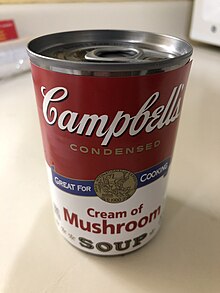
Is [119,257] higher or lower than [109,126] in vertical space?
lower

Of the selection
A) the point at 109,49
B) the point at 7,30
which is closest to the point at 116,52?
the point at 109,49

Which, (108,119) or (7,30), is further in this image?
(7,30)

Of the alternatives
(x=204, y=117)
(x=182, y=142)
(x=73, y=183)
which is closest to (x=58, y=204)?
(x=73, y=183)

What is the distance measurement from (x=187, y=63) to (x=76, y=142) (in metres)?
0.13

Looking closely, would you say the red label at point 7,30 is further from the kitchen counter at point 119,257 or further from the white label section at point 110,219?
the white label section at point 110,219

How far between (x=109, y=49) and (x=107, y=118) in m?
0.11

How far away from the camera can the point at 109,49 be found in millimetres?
369

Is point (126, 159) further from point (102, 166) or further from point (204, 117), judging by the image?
point (204, 117)

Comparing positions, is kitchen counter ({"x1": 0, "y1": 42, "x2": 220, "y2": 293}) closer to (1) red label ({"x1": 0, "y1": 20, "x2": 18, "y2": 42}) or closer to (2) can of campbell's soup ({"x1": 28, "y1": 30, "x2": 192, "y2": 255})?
(2) can of campbell's soup ({"x1": 28, "y1": 30, "x2": 192, "y2": 255})

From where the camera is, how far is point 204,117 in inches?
28.5

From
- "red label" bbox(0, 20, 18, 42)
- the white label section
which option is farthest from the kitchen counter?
"red label" bbox(0, 20, 18, 42)

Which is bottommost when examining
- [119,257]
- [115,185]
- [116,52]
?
[119,257]

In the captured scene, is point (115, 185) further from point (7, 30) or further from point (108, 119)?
point (7, 30)

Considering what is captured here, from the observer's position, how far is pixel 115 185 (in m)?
0.33
